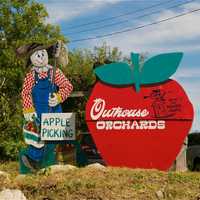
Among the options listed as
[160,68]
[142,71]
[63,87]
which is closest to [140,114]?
[142,71]

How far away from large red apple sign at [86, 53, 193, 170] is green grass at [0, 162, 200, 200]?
65.4 inches

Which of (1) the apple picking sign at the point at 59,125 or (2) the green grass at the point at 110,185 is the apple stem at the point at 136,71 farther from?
(2) the green grass at the point at 110,185

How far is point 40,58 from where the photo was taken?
1711 cm

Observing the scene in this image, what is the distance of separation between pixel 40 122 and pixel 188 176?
5724 millimetres

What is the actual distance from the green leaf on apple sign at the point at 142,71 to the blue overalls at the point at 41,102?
6.53 ft

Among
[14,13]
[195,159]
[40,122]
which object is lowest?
[195,159]

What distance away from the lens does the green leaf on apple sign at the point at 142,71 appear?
14.4 meters

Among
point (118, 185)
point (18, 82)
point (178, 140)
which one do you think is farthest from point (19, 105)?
point (118, 185)

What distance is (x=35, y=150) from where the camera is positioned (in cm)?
1689

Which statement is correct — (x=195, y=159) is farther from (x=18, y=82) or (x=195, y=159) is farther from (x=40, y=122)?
(x=18, y=82)

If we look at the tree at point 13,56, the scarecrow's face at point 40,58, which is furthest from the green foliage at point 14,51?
the scarecrow's face at point 40,58

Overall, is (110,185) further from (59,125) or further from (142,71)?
(59,125)

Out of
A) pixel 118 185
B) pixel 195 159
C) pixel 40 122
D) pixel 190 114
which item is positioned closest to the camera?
pixel 118 185

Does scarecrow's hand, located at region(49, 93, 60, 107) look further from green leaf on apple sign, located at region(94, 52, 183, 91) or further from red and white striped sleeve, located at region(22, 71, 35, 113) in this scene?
green leaf on apple sign, located at region(94, 52, 183, 91)
